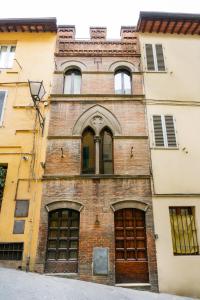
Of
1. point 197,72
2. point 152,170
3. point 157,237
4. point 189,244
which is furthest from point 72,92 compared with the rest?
point 189,244

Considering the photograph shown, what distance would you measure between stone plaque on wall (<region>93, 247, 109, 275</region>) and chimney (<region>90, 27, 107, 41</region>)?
31.8 feet

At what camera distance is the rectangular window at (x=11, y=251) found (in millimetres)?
8719

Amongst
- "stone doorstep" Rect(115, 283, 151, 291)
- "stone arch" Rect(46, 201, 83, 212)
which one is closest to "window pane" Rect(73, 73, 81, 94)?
"stone arch" Rect(46, 201, 83, 212)

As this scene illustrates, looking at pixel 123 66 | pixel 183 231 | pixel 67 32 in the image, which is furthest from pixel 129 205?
pixel 67 32

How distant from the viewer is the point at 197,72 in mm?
12055

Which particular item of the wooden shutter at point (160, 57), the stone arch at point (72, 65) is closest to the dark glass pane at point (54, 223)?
the stone arch at point (72, 65)

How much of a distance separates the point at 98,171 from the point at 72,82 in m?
4.57

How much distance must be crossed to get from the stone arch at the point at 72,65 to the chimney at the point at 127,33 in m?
2.63

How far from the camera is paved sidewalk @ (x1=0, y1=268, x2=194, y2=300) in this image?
22.5 ft

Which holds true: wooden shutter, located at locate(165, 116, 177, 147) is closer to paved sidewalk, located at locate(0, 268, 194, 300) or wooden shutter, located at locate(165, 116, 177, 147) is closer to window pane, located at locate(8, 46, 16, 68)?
paved sidewalk, located at locate(0, 268, 194, 300)

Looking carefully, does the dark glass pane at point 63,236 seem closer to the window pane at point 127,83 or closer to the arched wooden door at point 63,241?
the arched wooden door at point 63,241

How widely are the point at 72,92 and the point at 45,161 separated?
3544 mm

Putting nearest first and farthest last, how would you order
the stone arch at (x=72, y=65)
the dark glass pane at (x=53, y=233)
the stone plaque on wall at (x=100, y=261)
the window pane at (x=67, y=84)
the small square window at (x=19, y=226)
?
the stone plaque on wall at (x=100, y=261) < the small square window at (x=19, y=226) < the dark glass pane at (x=53, y=233) < the window pane at (x=67, y=84) < the stone arch at (x=72, y=65)

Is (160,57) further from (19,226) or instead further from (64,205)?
(19,226)
